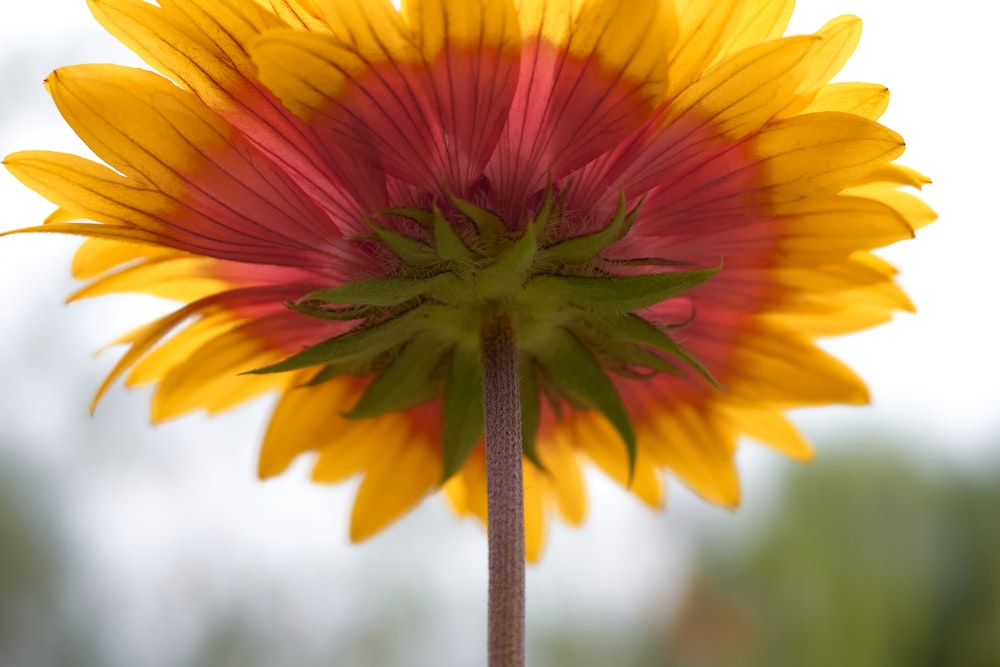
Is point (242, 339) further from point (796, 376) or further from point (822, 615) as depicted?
point (822, 615)

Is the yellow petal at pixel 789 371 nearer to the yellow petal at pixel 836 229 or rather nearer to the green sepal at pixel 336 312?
the yellow petal at pixel 836 229

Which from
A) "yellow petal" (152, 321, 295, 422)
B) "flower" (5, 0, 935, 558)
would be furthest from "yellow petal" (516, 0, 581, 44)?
"yellow petal" (152, 321, 295, 422)

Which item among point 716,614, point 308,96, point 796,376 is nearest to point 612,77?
point 308,96

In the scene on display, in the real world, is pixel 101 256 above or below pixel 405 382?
above

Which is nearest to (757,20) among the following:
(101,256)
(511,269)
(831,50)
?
(831,50)

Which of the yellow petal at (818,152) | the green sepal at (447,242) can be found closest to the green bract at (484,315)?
the green sepal at (447,242)

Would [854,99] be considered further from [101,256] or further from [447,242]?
[101,256]

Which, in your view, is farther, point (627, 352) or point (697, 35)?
point (627, 352)
